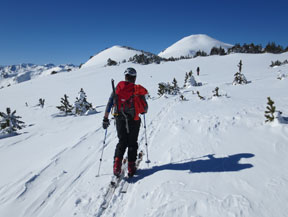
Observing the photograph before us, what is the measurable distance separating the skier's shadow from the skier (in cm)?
39

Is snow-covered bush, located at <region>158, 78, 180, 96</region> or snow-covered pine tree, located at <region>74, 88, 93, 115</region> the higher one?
snow-covered bush, located at <region>158, 78, 180, 96</region>

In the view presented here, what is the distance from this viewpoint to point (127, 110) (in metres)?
3.65

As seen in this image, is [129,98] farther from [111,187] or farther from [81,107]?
[81,107]

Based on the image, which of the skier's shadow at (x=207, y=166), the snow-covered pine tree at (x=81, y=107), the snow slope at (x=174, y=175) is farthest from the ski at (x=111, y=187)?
the snow-covered pine tree at (x=81, y=107)

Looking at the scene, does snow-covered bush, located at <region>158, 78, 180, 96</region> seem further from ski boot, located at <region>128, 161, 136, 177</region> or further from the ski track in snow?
ski boot, located at <region>128, 161, 136, 177</region>

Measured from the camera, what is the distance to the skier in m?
3.63

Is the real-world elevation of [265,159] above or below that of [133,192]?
above

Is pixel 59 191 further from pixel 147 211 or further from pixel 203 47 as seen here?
pixel 203 47

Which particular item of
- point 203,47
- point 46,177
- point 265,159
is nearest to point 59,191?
point 46,177

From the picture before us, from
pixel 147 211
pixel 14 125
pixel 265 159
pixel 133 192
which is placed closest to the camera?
pixel 147 211

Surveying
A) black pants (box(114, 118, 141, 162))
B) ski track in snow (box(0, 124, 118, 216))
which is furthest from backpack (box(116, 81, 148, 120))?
ski track in snow (box(0, 124, 118, 216))

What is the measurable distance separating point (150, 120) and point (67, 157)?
4.13 meters

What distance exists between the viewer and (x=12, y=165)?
4812mm

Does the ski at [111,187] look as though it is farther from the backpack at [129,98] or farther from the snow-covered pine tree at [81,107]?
the snow-covered pine tree at [81,107]
